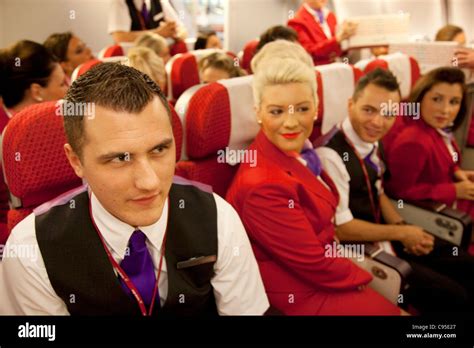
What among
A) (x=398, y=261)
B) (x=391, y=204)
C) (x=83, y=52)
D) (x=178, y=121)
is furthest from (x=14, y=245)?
(x=83, y=52)

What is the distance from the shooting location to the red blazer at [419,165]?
6.67 ft

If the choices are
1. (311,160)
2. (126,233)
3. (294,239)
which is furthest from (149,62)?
(126,233)

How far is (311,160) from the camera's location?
4.96ft

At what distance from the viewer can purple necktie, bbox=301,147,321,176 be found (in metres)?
1.50

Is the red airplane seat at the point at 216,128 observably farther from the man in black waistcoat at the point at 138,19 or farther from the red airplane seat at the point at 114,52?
the man in black waistcoat at the point at 138,19

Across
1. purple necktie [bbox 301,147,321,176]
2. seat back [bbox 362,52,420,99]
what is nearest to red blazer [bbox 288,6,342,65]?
seat back [bbox 362,52,420,99]

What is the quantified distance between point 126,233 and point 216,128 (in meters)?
0.58

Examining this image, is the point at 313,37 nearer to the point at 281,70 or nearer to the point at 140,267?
the point at 281,70

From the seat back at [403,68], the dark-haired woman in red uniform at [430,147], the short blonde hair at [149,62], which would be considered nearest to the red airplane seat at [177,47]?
the short blonde hair at [149,62]

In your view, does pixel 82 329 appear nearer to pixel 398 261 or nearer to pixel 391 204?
pixel 398 261

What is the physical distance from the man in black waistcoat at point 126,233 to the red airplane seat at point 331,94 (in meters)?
1.00

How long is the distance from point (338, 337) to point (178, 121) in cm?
72

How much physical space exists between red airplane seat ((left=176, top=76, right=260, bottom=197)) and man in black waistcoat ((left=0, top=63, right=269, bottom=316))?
35cm

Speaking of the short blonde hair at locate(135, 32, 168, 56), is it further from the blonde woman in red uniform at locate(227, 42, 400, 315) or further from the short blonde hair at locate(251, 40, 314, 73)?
the blonde woman in red uniform at locate(227, 42, 400, 315)
